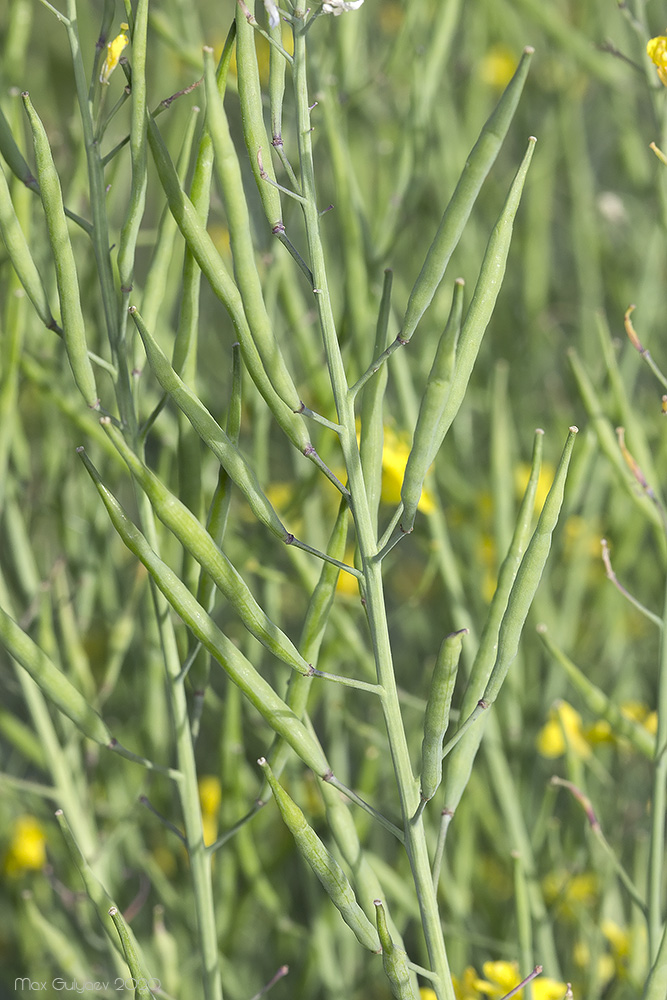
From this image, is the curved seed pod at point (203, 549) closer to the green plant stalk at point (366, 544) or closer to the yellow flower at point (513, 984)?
the green plant stalk at point (366, 544)

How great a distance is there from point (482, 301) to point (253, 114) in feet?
0.41

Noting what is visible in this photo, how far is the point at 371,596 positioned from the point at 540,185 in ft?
3.05

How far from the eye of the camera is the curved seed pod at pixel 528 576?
0.38 metres

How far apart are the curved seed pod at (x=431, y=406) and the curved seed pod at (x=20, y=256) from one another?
0.19 metres

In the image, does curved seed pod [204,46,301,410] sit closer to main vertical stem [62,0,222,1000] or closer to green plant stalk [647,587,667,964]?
main vertical stem [62,0,222,1000]

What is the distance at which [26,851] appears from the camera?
2.66ft

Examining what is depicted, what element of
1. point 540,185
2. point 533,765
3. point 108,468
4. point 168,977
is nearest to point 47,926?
point 168,977

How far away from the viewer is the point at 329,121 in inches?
28.1

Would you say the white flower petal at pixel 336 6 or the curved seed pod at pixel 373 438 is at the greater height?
the white flower petal at pixel 336 6

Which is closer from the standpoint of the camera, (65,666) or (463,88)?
(65,666)

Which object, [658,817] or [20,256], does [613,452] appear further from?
[20,256]

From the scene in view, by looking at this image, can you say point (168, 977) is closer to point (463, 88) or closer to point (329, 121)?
point (329, 121)

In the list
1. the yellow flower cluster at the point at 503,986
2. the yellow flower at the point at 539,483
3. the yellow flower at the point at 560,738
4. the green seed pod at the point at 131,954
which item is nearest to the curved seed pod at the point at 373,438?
the green seed pod at the point at 131,954

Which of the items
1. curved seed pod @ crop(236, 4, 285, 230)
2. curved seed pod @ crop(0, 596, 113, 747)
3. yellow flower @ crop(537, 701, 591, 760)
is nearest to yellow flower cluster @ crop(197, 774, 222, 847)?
yellow flower @ crop(537, 701, 591, 760)
